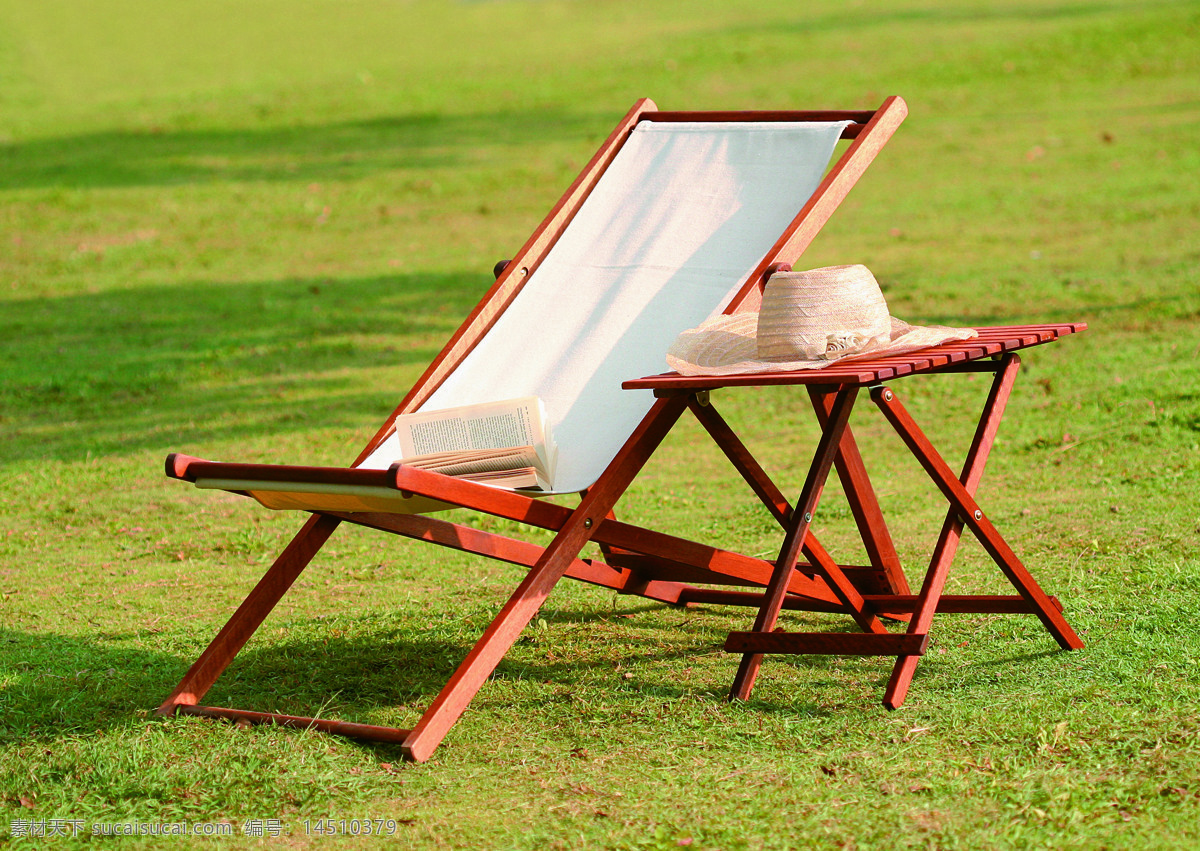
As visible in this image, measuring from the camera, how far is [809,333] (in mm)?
3764

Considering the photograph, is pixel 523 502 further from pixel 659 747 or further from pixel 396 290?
pixel 396 290

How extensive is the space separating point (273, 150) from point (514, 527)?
38.2 feet

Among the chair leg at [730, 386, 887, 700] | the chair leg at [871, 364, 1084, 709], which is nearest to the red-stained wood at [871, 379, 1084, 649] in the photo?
the chair leg at [871, 364, 1084, 709]

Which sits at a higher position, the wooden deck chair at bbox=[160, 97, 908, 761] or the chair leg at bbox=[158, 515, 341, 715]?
the wooden deck chair at bbox=[160, 97, 908, 761]

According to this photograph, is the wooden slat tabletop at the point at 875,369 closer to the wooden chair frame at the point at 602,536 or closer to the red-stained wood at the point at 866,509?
the wooden chair frame at the point at 602,536

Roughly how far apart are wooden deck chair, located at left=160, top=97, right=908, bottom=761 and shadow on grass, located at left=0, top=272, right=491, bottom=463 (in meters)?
2.90

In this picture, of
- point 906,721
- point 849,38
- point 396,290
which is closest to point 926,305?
point 396,290

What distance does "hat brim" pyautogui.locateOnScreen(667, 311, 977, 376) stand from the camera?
3742 millimetres

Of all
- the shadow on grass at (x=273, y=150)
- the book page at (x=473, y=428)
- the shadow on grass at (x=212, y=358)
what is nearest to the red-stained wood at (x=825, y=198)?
the book page at (x=473, y=428)

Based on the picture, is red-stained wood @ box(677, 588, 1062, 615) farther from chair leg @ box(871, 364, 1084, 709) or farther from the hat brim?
the hat brim

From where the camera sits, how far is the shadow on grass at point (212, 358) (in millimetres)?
8024

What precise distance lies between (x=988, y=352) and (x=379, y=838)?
2.02 metres

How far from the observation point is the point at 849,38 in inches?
823

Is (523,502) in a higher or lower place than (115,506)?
higher
